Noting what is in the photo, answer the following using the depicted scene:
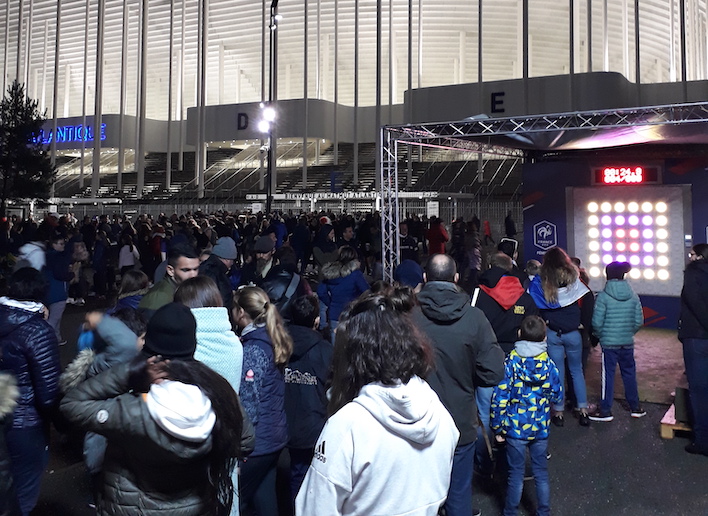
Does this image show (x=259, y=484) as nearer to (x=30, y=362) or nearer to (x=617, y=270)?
(x=30, y=362)

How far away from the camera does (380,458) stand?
207 cm

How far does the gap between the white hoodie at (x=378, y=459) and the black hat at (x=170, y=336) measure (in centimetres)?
68

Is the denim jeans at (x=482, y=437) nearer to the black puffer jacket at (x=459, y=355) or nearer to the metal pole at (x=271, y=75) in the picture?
the black puffer jacket at (x=459, y=355)

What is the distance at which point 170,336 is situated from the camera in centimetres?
241

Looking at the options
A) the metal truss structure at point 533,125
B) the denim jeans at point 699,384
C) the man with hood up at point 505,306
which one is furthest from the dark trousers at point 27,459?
the metal truss structure at point 533,125

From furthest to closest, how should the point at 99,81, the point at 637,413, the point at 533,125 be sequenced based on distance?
the point at 99,81 < the point at 533,125 < the point at 637,413

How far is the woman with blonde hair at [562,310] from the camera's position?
6465 mm

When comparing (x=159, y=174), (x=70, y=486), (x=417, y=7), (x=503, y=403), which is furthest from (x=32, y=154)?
(x=503, y=403)

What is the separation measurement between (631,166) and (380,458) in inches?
453

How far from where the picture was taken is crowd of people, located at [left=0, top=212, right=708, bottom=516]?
2164mm

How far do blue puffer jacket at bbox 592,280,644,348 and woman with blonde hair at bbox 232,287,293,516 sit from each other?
13.5 ft

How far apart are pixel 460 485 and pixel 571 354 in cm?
316

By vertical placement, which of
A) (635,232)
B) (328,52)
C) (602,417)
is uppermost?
(328,52)

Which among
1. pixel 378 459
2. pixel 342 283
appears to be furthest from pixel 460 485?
pixel 342 283
